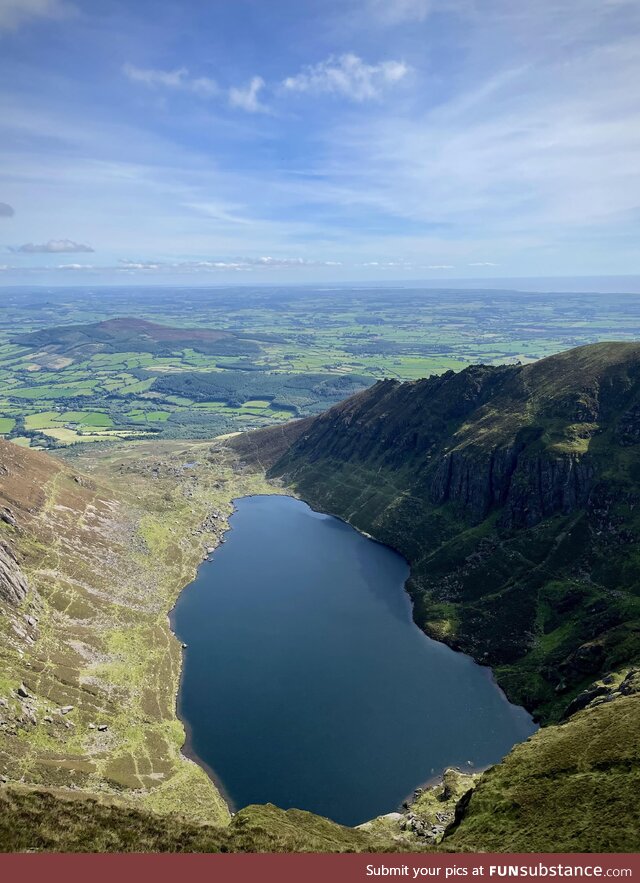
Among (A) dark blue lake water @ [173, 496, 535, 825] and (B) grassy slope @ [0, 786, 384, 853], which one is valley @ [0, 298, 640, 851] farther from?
(A) dark blue lake water @ [173, 496, 535, 825]

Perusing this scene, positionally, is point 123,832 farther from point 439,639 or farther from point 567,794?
point 439,639

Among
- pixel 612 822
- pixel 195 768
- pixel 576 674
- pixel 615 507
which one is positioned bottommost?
pixel 195 768

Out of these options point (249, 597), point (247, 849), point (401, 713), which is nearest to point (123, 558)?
point (249, 597)

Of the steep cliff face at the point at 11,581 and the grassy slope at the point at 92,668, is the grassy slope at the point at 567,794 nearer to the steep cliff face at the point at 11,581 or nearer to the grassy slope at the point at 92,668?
the grassy slope at the point at 92,668

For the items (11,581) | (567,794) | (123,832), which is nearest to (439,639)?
(567,794)

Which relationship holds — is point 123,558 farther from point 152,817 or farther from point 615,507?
point 615,507

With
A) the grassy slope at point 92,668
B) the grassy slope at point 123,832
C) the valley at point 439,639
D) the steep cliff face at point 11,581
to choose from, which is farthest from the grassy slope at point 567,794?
the steep cliff face at point 11,581

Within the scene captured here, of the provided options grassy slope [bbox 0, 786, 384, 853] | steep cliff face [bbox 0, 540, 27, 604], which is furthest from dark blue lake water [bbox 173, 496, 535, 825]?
steep cliff face [bbox 0, 540, 27, 604]

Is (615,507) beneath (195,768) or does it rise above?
above
